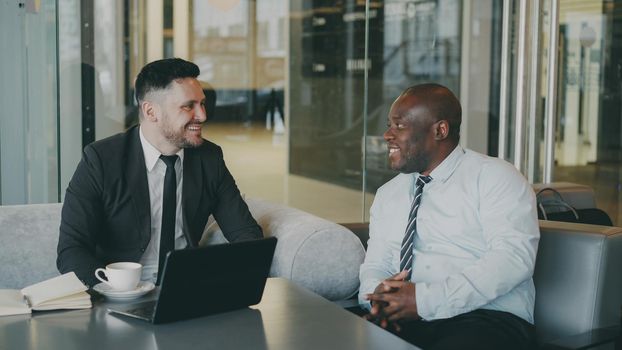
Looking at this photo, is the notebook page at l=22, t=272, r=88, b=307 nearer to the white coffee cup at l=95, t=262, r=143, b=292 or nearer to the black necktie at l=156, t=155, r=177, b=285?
the white coffee cup at l=95, t=262, r=143, b=292

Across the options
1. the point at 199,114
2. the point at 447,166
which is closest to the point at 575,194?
the point at 447,166

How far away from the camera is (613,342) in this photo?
8.69ft

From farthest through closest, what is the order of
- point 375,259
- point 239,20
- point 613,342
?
point 239,20 < point 375,259 < point 613,342

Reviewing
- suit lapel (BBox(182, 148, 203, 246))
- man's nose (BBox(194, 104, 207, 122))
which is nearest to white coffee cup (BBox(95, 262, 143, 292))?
suit lapel (BBox(182, 148, 203, 246))

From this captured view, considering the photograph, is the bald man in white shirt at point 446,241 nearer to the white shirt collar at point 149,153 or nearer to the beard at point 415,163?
the beard at point 415,163

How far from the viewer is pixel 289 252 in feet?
9.97

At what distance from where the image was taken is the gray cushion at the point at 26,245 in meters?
3.06

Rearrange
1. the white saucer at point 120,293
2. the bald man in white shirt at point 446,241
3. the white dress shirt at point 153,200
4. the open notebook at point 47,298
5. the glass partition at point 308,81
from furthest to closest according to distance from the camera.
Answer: the glass partition at point 308,81 < the white dress shirt at point 153,200 < the bald man in white shirt at point 446,241 < the white saucer at point 120,293 < the open notebook at point 47,298

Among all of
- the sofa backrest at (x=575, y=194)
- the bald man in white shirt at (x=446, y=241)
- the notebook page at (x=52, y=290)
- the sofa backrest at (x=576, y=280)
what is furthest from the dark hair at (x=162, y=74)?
the sofa backrest at (x=575, y=194)

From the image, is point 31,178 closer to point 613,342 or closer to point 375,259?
point 375,259

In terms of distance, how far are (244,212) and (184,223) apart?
0.24 m

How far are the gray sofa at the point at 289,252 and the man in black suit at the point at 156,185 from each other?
0.56 feet

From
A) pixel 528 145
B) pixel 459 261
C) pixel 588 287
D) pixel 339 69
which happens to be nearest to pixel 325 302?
pixel 459 261

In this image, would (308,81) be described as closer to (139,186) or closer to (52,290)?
(139,186)
